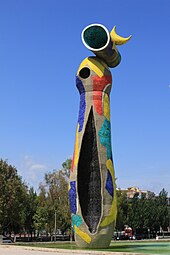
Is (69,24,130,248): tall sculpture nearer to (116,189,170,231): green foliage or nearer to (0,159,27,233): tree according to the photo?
(0,159,27,233): tree

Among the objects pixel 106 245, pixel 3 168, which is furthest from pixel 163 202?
pixel 106 245

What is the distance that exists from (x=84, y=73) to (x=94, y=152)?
4.88 metres

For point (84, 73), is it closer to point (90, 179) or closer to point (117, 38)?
point (117, 38)

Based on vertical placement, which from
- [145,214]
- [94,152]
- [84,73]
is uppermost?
[84,73]

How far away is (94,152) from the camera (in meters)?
26.1

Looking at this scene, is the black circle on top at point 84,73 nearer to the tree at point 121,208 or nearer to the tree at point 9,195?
the tree at point 9,195

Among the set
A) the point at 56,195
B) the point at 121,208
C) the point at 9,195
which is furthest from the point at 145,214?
the point at 9,195

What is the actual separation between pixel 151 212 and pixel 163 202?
11.3 m

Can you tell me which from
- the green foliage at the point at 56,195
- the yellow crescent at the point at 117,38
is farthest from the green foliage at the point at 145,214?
the yellow crescent at the point at 117,38

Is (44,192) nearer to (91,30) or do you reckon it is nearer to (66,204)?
(66,204)

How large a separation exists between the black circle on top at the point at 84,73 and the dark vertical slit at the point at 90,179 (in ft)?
7.21

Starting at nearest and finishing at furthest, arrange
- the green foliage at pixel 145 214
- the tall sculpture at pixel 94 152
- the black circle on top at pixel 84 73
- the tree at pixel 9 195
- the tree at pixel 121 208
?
the tall sculpture at pixel 94 152
the black circle on top at pixel 84 73
the tree at pixel 9 195
the tree at pixel 121 208
the green foliage at pixel 145 214

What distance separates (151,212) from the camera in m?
76.6

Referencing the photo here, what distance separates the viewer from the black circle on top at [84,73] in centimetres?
2691
